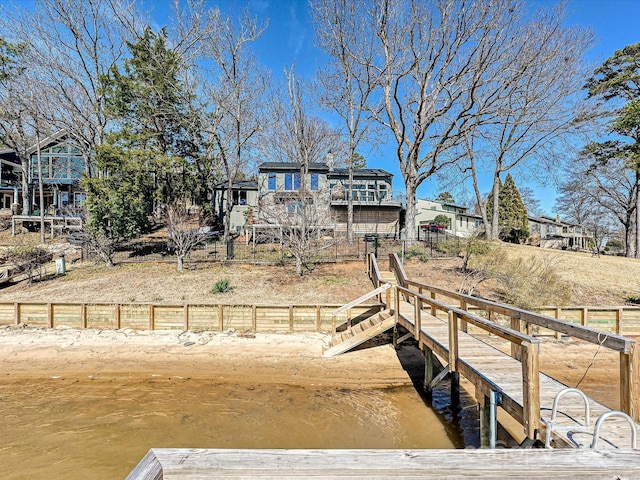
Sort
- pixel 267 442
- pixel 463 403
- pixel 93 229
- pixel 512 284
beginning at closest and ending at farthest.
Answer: pixel 267 442 → pixel 463 403 → pixel 512 284 → pixel 93 229

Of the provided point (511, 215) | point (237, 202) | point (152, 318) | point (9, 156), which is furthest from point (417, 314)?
point (9, 156)

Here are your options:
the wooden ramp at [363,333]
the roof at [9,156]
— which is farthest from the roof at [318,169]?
the roof at [9,156]

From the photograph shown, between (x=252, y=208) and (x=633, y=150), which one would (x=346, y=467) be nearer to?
(x=633, y=150)

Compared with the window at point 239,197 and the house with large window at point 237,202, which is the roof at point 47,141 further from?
the window at point 239,197

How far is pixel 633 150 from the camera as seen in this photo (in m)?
17.6

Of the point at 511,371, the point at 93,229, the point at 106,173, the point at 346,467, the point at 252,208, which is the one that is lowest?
the point at 511,371

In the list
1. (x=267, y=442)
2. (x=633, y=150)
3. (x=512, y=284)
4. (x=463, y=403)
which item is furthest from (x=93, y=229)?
A: (x=633, y=150)

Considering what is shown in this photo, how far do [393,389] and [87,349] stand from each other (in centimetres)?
960

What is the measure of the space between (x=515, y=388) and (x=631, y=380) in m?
1.27

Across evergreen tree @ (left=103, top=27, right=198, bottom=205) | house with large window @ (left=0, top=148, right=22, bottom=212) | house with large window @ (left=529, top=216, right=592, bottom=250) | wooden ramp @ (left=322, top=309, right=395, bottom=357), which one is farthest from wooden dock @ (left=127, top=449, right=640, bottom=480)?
house with large window @ (left=529, top=216, right=592, bottom=250)

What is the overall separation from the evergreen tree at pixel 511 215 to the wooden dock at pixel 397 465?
119ft

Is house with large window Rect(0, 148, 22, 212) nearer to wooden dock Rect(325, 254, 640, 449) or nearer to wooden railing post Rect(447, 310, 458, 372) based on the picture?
wooden railing post Rect(447, 310, 458, 372)

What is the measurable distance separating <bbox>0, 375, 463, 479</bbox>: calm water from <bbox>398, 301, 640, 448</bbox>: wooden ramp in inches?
67.8

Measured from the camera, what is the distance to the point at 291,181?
2952 centimetres
